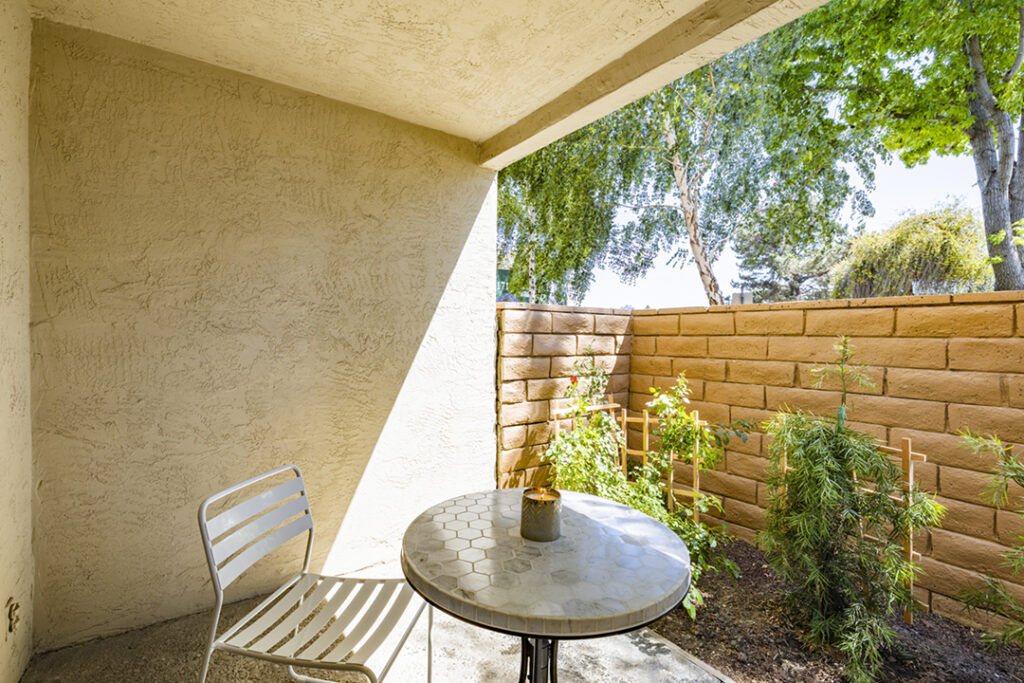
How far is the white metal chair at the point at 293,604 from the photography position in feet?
3.64

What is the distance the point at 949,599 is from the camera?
2.14m

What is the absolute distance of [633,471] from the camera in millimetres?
2676

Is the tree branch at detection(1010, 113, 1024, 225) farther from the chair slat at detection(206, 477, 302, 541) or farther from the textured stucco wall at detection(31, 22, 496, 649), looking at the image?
the chair slat at detection(206, 477, 302, 541)

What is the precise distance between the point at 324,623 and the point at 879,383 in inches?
114

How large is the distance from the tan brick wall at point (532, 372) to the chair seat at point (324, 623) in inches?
58.8

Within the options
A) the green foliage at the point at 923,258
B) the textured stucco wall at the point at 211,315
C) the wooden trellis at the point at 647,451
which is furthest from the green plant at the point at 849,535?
the green foliage at the point at 923,258

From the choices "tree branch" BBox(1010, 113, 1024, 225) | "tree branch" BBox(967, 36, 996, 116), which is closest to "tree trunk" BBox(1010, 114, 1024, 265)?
"tree branch" BBox(1010, 113, 1024, 225)

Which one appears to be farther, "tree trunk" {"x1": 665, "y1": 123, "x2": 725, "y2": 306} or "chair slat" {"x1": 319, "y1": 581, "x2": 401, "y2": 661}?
"tree trunk" {"x1": 665, "y1": 123, "x2": 725, "y2": 306}

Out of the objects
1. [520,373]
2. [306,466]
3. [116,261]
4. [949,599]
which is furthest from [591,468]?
[116,261]

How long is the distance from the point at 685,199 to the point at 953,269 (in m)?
5.05

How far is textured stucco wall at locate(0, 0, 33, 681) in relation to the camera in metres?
1.37

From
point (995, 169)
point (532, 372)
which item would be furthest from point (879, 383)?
point (995, 169)

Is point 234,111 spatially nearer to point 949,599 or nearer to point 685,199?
point 949,599

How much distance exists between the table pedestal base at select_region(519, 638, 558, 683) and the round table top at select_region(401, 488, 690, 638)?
0.24 m
